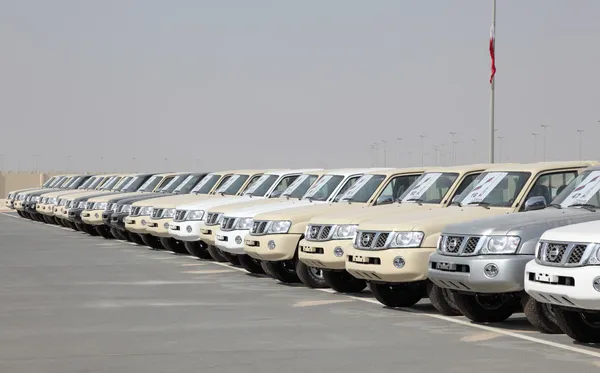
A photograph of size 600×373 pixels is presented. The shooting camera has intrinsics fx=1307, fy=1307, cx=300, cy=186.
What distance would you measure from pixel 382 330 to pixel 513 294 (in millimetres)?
1465

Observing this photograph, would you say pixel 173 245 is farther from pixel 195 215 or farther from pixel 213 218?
pixel 213 218

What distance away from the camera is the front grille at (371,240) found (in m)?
15.5

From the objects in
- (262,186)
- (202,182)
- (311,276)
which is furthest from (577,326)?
(202,182)

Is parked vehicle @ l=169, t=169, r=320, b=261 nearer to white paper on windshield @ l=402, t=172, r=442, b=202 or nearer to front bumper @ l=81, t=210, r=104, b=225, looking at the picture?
white paper on windshield @ l=402, t=172, r=442, b=202

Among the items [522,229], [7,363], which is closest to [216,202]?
[522,229]

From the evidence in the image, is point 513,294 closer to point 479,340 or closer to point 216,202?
point 479,340

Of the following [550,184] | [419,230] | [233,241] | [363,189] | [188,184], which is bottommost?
[188,184]

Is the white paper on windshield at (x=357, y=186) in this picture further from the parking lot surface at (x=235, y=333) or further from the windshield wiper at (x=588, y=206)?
the windshield wiper at (x=588, y=206)

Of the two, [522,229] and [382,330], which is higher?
[522,229]

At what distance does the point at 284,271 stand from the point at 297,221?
3.34ft

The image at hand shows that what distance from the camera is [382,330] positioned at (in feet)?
44.5

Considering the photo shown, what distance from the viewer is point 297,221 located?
63.2 ft

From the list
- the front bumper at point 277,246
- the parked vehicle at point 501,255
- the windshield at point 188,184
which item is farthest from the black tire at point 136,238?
the parked vehicle at point 501,255

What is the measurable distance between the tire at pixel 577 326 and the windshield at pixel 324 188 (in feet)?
30.2
